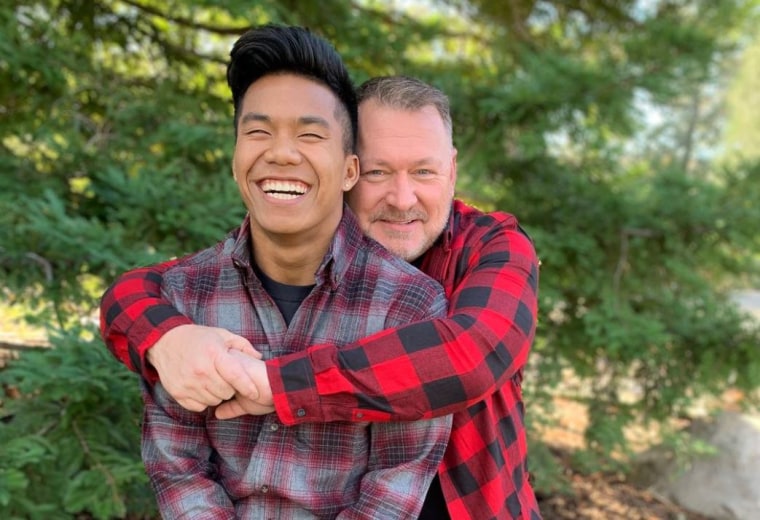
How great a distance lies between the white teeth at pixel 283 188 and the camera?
156cm

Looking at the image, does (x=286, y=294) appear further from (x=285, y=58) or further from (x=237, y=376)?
(x=285, y=58)

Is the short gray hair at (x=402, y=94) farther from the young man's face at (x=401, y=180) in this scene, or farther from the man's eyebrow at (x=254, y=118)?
the man's eyebrow at (x=254, y=118)

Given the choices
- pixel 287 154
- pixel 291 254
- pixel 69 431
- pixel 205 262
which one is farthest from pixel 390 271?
pixel 69 431

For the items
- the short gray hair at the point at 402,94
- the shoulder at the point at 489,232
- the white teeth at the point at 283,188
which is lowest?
the white teeth at the point at 283,188

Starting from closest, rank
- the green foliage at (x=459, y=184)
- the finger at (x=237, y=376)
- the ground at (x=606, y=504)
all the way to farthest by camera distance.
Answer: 1. the finger at (x=237, y=376)
2. the green foliage at (x=459, y=184)
3. the ground at (x=606, y=504)

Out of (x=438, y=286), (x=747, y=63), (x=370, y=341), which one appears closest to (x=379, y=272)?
(x=438, y=286)

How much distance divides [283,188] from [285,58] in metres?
0.31

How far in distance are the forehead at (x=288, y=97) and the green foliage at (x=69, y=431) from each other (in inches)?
50.0

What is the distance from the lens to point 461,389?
1391mm

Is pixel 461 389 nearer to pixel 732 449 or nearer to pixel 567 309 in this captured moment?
pixel 567 309

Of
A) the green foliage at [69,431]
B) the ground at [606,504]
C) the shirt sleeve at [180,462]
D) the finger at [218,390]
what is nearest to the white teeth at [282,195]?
the finger at [218,390]

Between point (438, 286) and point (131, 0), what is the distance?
3.32 metres

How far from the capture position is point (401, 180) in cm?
188

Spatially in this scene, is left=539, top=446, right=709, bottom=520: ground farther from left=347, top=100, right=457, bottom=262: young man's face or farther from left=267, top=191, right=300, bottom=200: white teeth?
left=267, top=191, right=300, bottom=200: white teeth
